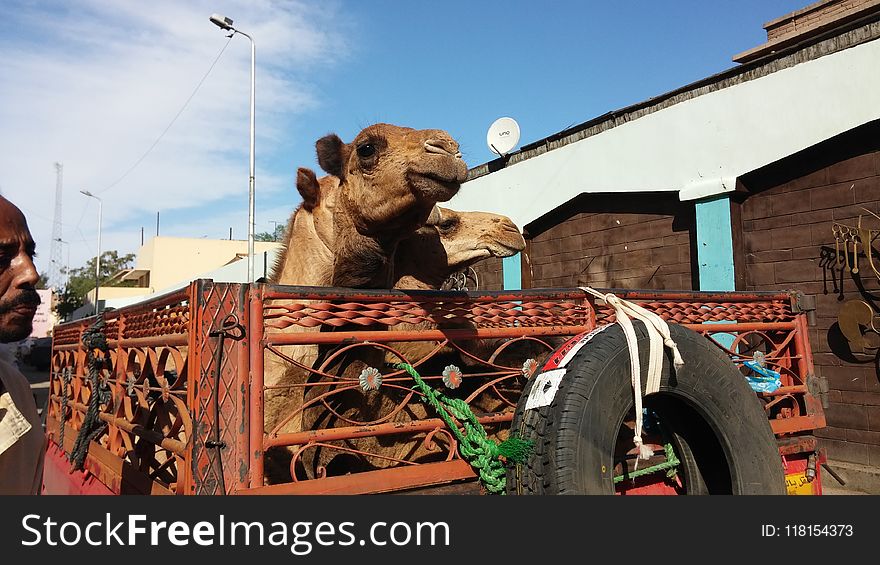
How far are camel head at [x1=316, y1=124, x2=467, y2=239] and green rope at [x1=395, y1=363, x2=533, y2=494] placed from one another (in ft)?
3.37

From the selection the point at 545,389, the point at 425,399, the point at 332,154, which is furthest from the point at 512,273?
the point at 545,389

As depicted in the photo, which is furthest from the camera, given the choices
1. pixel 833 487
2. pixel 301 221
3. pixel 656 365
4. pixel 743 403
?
pixel 833 487

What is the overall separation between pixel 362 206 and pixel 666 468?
2.13m

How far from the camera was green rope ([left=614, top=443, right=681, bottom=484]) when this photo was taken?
2699 mm

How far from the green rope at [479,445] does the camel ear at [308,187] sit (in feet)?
6.48

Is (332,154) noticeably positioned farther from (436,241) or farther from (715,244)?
(715,244)

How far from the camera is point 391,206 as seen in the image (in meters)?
3.46

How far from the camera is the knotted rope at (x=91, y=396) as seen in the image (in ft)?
11.8

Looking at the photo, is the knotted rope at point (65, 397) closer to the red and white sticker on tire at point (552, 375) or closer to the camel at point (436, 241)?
the camel at point (436, 241)

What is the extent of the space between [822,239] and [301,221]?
5313 mm

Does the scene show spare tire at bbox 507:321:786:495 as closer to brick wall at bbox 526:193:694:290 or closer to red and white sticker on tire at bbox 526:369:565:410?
red and white sticker on tire at bbox 526:369:565:410

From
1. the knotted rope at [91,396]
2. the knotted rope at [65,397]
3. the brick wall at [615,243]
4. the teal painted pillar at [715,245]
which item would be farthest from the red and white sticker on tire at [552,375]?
the brick wall at [615,243]
